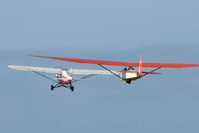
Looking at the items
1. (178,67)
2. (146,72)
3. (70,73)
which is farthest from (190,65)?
(70,73)

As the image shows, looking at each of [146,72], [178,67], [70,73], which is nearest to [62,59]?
[146,72]

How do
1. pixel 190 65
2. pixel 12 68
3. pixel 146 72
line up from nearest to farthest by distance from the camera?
pixel 146 72
pixel 190 65
pixel 12 68

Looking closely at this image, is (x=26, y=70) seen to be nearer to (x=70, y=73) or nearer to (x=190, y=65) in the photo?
(x=70, y=73)

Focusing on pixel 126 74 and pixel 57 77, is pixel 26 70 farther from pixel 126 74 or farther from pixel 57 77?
pixel 126 74

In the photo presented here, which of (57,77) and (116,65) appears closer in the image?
(116,65)

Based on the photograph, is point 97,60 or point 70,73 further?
point 70,73

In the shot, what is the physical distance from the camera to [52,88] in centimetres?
5181

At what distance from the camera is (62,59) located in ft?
126

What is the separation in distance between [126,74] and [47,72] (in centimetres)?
1626

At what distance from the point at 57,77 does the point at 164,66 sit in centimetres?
1520

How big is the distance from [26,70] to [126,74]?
15925 millimetres

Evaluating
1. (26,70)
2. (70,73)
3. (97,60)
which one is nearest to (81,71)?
(70,73)

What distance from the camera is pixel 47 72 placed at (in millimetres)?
53562

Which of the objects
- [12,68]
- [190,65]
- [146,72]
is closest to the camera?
[146,72]
